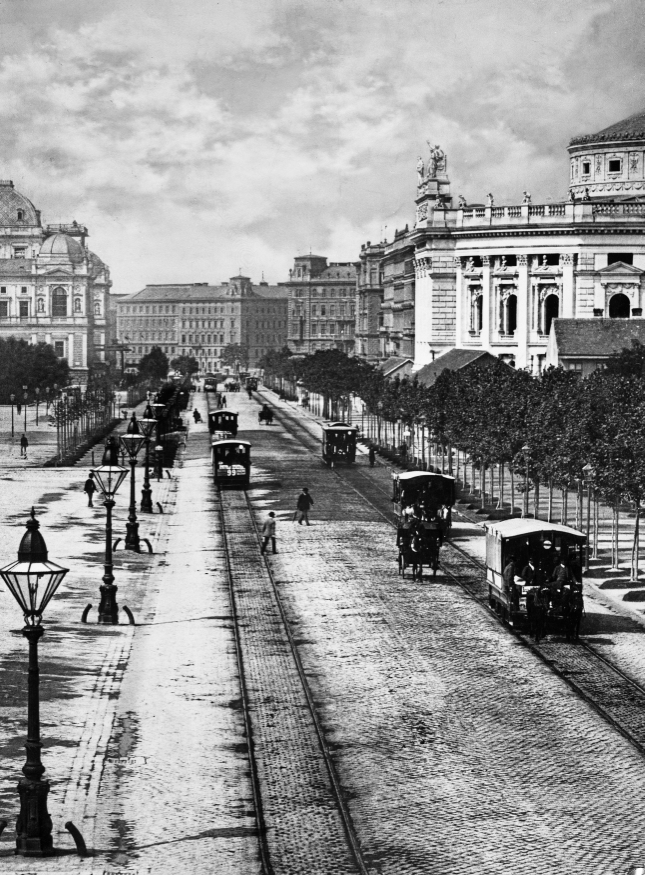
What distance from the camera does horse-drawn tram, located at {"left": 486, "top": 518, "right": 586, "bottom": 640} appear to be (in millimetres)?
38125

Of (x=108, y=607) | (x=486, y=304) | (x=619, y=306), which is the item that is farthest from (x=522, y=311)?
(x=108, y=607)

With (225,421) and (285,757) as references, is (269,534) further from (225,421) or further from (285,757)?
(225,421)

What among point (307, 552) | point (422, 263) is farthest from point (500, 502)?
point (422, 263)

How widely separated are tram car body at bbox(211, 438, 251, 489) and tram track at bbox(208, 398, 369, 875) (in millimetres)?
33641

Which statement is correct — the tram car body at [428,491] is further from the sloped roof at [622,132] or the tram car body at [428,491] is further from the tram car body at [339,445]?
the sloped roof at [622,132]

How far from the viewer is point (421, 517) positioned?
56.2 m

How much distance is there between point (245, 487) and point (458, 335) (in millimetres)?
62039

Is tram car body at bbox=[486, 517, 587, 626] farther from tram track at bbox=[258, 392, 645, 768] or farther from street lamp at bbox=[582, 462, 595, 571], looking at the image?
Answer: street lamp at bbox=[582, 462, 595, 571]

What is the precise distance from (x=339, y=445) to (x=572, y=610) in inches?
2187

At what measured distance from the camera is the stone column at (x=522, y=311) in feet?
432

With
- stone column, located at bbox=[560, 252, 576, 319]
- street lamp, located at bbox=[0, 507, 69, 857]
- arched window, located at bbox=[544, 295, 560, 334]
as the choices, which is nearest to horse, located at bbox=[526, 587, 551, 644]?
street lamp, located at bbox=[0, 507, 69, 857]

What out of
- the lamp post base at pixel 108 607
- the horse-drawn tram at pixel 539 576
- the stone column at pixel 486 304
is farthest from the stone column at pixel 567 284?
the lamp post base at pixel 108 607

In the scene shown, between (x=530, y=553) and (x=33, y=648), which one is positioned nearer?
(x=33, y=648)

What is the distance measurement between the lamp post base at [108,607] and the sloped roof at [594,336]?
64.0 m
